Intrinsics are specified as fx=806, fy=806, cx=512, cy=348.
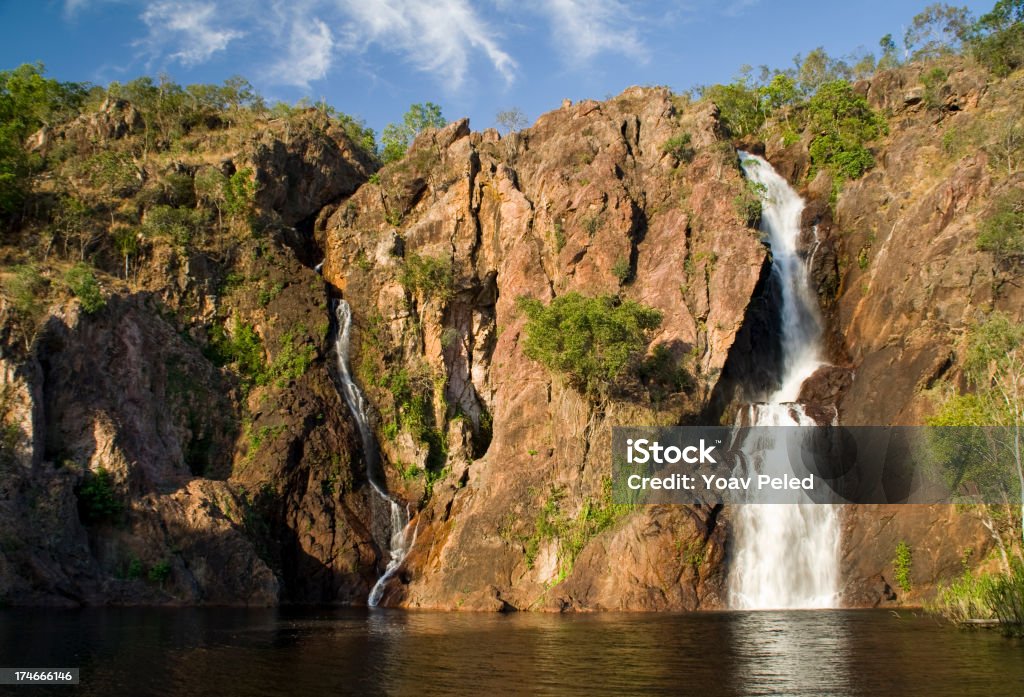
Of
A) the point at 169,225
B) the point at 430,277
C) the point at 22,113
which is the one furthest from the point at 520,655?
the point at 22,113

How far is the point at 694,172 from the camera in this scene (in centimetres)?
5791

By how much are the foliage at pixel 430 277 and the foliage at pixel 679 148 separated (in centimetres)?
1820

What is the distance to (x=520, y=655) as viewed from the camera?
23672 millimetres

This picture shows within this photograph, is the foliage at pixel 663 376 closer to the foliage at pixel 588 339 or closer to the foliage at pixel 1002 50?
the foliage at pixel 588 339

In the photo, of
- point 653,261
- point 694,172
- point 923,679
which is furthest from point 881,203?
point 923,679

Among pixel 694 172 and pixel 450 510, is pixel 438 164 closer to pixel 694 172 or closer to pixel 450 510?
pixel 694 172

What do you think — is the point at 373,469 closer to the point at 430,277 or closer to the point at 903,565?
the point at 430,277

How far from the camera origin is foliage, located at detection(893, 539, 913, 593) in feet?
126

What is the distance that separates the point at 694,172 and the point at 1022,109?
69.6ft

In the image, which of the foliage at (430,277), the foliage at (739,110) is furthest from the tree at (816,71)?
the foliage at (430,277)

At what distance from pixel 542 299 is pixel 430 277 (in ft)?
31.0

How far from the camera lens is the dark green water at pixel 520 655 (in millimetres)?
18391

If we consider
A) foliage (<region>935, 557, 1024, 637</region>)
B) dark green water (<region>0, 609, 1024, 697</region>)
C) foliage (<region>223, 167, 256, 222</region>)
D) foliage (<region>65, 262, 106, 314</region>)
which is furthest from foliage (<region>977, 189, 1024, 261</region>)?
foliage (<region>65, 262, 106, 314</region>)

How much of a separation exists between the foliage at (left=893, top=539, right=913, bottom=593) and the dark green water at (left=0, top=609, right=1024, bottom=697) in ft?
14.3
